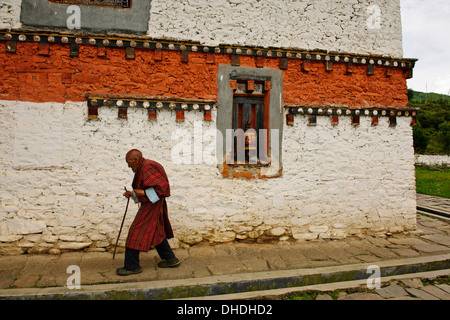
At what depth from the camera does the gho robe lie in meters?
3.77

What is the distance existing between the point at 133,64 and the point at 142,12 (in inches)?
38.3

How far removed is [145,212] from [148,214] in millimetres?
49

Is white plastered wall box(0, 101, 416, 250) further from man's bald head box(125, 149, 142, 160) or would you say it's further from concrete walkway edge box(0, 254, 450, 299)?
concrete walkway edge box(0, 254, 450, 299)

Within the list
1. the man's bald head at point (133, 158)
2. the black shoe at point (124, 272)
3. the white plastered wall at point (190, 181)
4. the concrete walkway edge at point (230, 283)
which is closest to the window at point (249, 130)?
the white plastered wall at point (190, 181)

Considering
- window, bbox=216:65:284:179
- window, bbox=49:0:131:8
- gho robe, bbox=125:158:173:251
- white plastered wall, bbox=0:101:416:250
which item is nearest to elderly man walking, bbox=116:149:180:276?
gho robe, bbox=125:158:173:251

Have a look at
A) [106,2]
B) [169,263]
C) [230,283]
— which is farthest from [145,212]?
[106,2]

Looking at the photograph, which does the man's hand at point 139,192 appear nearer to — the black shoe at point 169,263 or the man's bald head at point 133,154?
the man's bald head at point 133,154

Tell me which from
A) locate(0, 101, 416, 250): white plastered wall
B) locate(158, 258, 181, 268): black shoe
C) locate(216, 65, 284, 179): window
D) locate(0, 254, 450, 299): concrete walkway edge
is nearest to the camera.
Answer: locate(0, 254, 450, 299): concrete walkway edge

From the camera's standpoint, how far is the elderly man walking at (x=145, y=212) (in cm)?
378

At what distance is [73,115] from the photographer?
4711mm

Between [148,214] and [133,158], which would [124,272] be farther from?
[133,158]

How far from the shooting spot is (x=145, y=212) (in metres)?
3.88

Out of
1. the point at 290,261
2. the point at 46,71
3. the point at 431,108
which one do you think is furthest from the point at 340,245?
the point at 431,108

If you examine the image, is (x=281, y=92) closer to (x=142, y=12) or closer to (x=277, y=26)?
(x=277, y=26)
